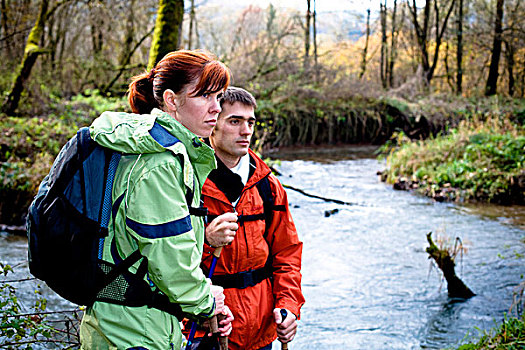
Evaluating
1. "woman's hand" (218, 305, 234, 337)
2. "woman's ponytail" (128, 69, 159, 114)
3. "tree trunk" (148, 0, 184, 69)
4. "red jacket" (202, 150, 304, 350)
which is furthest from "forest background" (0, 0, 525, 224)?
"woman's hand" (218, 305, 234, 337)

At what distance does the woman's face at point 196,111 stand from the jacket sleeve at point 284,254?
2.79 ft

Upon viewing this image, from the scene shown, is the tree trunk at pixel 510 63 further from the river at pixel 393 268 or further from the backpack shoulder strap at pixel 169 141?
the backpack shoulder strap at pixel 169 141

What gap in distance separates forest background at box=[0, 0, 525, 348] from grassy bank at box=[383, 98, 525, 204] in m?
0.04

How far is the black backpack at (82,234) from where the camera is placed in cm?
176

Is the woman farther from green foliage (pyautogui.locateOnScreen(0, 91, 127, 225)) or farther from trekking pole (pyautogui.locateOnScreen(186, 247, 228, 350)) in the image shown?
green foliage (pyautogui.locateOnScreen(0, 91, 127, 225))

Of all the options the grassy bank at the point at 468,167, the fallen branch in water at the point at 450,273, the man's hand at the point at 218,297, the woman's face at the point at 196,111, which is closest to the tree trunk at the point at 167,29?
the fallen branch in water at the point at 450,273

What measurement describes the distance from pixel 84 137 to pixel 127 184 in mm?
246

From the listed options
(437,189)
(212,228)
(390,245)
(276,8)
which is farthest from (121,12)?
(212,228)

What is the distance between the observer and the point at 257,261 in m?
2.76

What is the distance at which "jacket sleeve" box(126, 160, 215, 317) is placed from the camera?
1751 millimetres

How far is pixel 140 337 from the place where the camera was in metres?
1.80

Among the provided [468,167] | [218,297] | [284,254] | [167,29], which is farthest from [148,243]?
[468,167]

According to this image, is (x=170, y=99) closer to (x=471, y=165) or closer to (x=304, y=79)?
(x=471, y=165)

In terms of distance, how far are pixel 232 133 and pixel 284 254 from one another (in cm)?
75
